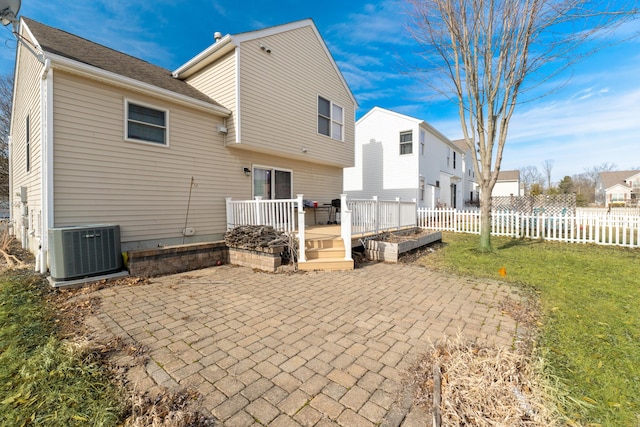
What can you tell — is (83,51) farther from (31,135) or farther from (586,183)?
(586,183)

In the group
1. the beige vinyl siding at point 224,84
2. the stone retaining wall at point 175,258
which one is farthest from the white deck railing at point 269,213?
the beige vinyl siding at point 224,84

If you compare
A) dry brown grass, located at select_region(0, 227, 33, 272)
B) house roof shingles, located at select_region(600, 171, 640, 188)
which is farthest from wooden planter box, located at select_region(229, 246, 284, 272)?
house roof shingles, located at select_region(600, 171, 640, 188)

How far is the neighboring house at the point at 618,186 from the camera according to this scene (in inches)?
1926

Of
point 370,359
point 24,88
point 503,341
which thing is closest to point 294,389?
point 370,359

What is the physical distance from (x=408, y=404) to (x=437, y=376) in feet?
1.10

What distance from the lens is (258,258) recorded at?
6.22m

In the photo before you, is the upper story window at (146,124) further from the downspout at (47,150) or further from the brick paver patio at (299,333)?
the brick paver patio at (299,333)

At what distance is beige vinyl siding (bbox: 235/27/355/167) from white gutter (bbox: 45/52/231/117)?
92cm

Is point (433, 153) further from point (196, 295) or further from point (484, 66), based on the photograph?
point (196, 295)

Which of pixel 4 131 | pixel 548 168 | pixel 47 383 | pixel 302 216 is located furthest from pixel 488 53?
pixel 548 168

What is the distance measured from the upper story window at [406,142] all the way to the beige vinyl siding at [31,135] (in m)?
15.2

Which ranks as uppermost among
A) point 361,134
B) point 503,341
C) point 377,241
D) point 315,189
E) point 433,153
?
point 361,134

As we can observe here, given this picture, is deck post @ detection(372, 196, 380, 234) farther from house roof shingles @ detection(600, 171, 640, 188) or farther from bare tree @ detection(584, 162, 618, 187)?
bare tree @ detection(584, 162, 618, 187)

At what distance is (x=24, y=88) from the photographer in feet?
25.7
